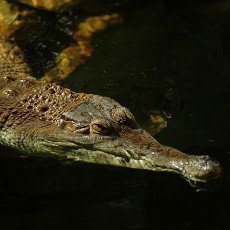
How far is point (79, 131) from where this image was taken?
495 centimetres

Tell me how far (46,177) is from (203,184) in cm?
182

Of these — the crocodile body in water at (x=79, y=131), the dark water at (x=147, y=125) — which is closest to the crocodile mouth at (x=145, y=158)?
the crocodile body in water at (x=79, y=131)

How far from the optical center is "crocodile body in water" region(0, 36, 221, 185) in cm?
451

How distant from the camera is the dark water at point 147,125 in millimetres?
5008

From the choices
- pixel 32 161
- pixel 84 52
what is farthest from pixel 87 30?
pixel 32 161

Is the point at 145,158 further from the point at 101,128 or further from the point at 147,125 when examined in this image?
the point at 147,125

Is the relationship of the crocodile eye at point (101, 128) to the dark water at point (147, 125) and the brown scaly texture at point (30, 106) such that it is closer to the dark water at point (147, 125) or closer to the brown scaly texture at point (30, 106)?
the brown scaly texture at point (30, 106)

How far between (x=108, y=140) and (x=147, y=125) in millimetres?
825

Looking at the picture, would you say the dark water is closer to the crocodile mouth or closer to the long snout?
A: the crocodile mouth

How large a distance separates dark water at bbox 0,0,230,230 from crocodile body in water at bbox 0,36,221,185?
391 mm

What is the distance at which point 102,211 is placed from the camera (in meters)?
5.09

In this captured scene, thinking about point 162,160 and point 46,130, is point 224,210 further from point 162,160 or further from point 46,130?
point 46,130

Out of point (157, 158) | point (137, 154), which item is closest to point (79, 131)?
point (137, 154)

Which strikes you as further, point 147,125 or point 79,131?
point 147,125
